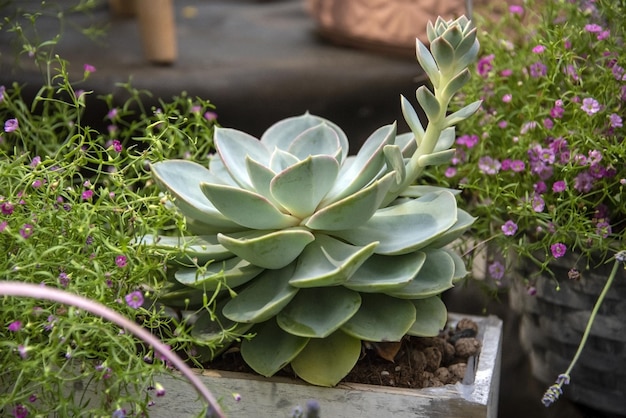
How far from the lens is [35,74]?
1.63m

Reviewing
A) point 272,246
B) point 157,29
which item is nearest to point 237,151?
point 272,246

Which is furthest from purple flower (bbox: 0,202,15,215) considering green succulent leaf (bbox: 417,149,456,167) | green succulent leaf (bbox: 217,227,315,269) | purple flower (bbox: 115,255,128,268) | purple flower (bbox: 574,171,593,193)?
purple flower (bbox: 574,171,593,193)

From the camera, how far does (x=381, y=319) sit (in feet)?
2.94

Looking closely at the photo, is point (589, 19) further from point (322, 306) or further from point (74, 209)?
point (74, 209)

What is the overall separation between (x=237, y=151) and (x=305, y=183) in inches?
6.5

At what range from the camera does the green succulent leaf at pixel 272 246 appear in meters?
0.84

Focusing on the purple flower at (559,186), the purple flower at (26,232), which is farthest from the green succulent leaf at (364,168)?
the purple flower at (26,232)

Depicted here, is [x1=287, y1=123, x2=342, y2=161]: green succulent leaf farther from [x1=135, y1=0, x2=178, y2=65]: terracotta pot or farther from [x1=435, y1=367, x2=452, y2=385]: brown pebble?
[x1=135, y1=0, x2=178, y2=65]: terracotta pot

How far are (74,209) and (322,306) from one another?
30 cm

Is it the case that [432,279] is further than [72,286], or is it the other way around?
[432,279]

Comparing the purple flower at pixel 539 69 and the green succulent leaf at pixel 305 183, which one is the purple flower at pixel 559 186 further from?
the green succulent leaf at pixel 305 183

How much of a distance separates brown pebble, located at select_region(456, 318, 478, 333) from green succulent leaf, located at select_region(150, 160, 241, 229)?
13.8 inches

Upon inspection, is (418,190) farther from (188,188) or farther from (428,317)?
(188,188)

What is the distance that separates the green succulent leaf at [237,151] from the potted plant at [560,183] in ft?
0.86
